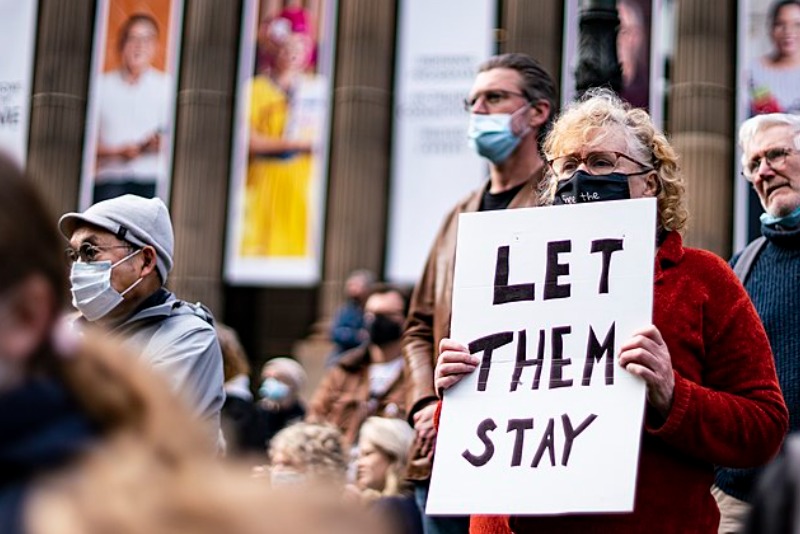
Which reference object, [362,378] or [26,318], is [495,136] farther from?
[362,378]

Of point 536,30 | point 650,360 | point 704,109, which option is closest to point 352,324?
point 650,360

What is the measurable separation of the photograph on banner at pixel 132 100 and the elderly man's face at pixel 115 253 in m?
17.8

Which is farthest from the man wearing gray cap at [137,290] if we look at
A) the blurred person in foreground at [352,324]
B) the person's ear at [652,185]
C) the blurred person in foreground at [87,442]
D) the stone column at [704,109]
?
the stone column at [704,109]

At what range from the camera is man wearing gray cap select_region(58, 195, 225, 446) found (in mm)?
5148

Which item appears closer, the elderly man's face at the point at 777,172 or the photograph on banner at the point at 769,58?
the elderly man's face at the point at 777,172

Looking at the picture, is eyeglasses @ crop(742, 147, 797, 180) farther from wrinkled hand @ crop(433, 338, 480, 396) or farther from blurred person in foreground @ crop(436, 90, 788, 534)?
wrinkled hand @ crop(433, 338, 480, 396)

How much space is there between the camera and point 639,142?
4480 millimetres

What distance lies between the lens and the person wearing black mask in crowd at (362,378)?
9.64 meters

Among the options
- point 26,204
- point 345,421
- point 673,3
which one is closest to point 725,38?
point 673,3

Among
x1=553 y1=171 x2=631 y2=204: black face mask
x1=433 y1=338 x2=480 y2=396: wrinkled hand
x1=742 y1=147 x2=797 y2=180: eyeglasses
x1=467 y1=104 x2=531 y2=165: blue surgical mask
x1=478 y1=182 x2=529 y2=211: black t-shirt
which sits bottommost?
x1=433 y1=338 x2=480 y2=396: wrinkled hand

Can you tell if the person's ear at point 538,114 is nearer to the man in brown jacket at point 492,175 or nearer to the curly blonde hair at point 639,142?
the man in brown jacket at point 492,175

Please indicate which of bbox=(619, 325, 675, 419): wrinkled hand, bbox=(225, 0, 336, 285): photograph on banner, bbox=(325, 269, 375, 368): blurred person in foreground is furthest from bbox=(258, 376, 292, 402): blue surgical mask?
bbox=(225, 0, 336, 285): photograph on banner

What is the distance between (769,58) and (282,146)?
7.22 m

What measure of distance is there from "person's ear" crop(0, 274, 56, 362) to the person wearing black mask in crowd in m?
7.33
